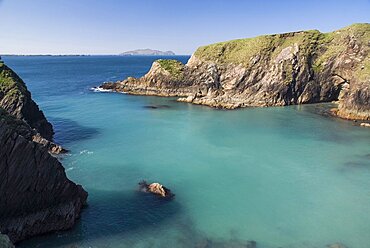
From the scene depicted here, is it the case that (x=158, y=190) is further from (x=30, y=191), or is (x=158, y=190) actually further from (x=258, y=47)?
(x=258, y=47)

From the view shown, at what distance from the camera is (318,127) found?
240 feet

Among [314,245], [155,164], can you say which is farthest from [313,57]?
[314,245]

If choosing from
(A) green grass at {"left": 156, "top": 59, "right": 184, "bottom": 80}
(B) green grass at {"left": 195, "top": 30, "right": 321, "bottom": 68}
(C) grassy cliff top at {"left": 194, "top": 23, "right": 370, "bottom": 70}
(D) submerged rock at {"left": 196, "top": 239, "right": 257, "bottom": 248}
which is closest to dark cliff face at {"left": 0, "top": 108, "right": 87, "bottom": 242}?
(D) submerged rock at {"left": 196, "top": 239, "right": 257, "bottom": 248}

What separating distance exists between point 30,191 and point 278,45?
9358 centimetres

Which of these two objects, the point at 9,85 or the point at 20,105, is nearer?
the point at 20,105

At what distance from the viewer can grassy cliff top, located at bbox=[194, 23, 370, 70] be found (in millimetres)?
99875

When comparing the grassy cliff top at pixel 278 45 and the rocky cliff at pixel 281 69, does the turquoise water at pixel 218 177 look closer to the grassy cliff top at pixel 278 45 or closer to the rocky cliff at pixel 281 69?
the rocky cliff at pixel 281 69

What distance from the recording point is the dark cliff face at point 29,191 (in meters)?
28.8

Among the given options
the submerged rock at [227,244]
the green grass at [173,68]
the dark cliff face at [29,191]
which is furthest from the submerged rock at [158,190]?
the green grass at [173,68]

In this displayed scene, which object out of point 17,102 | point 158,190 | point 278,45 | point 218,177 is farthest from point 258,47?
point 158,190

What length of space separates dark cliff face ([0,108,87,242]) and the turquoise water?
132 cm

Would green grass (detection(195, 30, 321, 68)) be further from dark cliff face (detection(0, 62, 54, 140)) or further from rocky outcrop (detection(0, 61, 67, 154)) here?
rocky outcrop (detection(0, 61, 67, 154))

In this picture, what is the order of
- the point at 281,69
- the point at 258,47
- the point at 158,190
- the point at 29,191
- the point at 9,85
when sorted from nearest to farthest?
the point at 29,191 < the point at 158,190 < the point at 9,85 < the point at 281,69 < the point at 258,47

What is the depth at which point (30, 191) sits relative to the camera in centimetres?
3062
